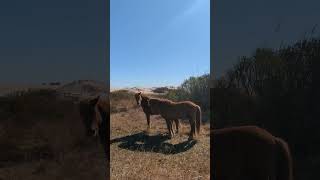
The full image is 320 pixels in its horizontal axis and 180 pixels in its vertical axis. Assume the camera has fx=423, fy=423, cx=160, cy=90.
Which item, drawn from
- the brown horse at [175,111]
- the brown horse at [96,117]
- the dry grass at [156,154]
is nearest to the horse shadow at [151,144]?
the dry grass at [156,154]

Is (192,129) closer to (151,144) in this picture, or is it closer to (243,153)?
(151,144)

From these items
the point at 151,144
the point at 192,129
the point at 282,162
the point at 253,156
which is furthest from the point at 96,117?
the point at 192,129

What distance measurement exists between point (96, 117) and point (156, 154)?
2005mm

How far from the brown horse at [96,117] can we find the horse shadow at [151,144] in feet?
6.19

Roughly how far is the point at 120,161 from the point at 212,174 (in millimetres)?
3399

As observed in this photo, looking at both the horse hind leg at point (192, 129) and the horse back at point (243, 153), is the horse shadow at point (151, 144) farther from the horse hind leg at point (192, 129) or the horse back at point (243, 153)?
the horse back at point (243, 153)

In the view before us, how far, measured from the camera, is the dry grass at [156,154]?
6203 mm

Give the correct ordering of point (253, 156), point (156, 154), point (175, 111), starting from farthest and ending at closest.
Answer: point (175, 111) < point (156, 154) < point (253, 156)

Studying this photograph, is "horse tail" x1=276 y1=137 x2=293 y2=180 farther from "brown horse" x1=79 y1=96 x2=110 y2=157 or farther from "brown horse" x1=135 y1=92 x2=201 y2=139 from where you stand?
"brown horse" x1=135 y1=92 x2=201 y2=139

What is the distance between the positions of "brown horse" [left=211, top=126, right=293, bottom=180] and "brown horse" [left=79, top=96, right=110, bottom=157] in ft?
8.52

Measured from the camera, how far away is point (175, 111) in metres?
10.1

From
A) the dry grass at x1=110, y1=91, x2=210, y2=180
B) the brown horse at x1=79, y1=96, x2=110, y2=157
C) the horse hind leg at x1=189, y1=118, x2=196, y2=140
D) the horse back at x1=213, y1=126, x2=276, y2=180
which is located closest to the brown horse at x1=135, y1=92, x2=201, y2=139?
the horse hind leg at x1=189, y1=118, x2=196, y2=140

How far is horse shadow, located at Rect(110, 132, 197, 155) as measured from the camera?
7.92 m

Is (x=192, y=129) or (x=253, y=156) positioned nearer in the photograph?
(x=253, y=156)
